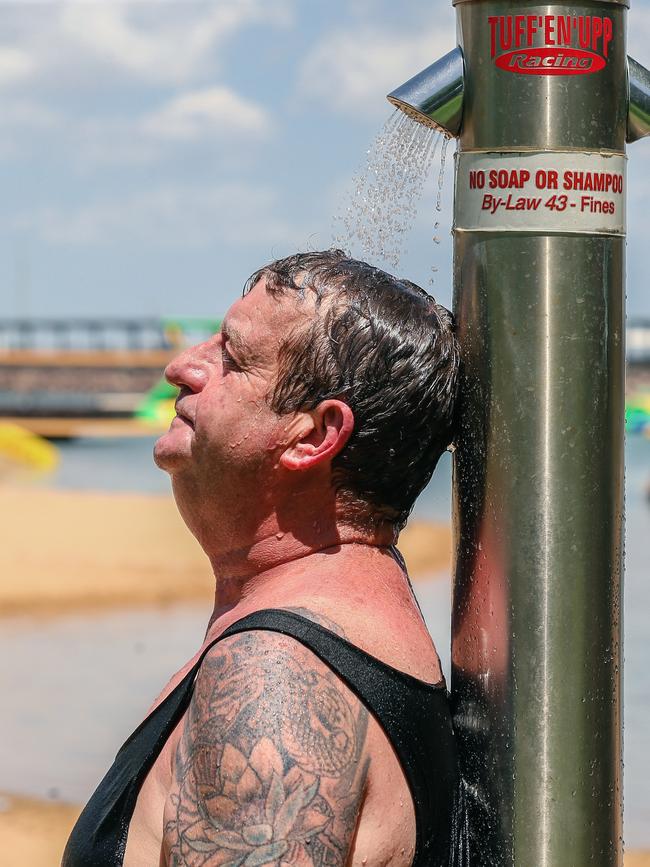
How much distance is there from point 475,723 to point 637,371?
62.2 meters

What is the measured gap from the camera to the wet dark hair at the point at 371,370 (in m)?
1.84

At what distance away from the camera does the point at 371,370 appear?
184 centimetres

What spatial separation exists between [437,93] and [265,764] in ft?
3.10

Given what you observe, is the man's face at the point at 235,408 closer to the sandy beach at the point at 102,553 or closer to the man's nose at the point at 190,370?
the man's nose at the point at 190,370

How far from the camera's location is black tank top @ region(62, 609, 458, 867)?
1.69m

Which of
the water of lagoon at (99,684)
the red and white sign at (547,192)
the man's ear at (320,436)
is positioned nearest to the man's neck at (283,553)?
the man's ear at (320,436)

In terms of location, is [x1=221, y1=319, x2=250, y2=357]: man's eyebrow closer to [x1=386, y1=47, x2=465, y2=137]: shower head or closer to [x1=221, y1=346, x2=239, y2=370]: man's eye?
[x1=221, y1=346, x2=239, y2=370]: man's eye

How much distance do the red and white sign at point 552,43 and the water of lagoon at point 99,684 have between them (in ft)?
16.1

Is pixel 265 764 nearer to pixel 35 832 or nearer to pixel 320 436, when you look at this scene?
pixel 320 436

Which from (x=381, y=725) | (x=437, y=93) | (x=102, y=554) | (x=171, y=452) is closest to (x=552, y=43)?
(x=437, y=93)

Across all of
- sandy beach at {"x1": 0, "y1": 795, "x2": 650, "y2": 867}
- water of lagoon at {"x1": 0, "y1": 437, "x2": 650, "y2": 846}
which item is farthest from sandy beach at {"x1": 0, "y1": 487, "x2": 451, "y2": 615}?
sandy beach at {"x1": 0, "y1": 795, "x2": 650, "y2": 867}

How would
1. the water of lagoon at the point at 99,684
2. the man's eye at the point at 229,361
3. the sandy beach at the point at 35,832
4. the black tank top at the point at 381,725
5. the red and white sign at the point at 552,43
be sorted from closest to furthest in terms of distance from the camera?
the black tank top at the point at 381,725 → the red and white sign at the point at 552,43 → the man's eye at the point at 229,361 → the sandy beach at the point at 35,832 → the water of lagoon at the point at 99,684

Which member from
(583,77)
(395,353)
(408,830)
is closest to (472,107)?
(583,77)

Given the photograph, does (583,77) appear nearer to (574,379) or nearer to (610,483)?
(574,379)
